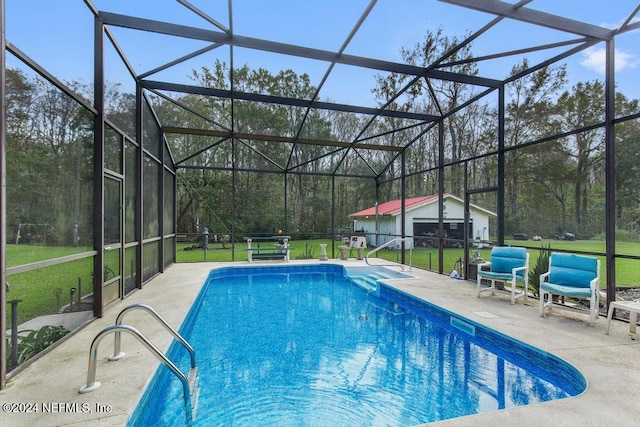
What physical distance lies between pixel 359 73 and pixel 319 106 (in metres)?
1.06

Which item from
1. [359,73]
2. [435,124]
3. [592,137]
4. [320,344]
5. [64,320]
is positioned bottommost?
[320,344]

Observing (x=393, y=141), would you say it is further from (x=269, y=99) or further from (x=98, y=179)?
(x=98, y=179)

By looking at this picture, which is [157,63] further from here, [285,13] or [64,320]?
[64,320]

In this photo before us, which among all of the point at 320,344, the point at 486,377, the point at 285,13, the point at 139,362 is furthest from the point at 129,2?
the point at 486,377

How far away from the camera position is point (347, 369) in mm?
3223

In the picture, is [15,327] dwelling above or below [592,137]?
below

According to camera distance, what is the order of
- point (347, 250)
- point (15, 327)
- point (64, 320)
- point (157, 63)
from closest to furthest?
point (15, 327)
point (64, 320)
point (157, 63)
point (347, 250)

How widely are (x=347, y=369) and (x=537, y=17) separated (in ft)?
16.2

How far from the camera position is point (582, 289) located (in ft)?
12.8

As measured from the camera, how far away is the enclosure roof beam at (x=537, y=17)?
379 cm

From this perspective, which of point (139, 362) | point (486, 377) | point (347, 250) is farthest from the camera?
point (347, 250)

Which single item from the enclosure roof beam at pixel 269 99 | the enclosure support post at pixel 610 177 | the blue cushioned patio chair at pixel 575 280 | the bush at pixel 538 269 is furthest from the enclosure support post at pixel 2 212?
the bush at pixel 538 269

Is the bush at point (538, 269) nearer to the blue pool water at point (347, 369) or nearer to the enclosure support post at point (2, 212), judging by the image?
the blue pool water at point (347, 369)

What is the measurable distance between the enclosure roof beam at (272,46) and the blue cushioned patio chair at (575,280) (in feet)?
11.6
